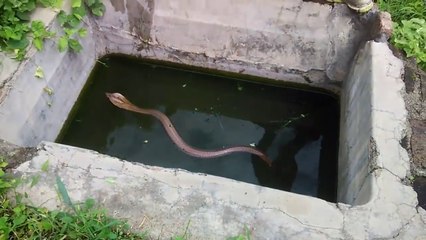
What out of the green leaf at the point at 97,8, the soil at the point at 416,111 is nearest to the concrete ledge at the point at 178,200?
the soil at the point at 416,111

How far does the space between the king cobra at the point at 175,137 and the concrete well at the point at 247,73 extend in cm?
41

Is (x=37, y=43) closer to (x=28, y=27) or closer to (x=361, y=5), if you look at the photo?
(x=28, y=27)

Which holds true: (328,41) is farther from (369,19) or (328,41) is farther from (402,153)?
(402,153)

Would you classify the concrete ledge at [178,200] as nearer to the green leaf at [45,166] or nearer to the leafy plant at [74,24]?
the green leaf at [45,166]

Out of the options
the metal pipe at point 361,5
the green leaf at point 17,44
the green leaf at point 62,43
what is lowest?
the green leaf at point 17,44

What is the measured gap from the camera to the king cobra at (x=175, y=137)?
14.8ft

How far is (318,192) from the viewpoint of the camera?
4.34 m

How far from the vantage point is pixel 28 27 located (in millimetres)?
4055

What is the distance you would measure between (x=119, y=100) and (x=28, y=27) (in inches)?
44.9

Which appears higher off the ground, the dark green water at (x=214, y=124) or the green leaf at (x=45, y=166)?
the dark green water at (x=214, y=124)

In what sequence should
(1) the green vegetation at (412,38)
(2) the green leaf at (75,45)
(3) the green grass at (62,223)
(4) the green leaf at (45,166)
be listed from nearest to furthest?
(3) the green grass at (62,223) → (4) the green leaf at (45,166) → (1) the green vegetation at (412,38) → (2) the green leaf at (75,45)

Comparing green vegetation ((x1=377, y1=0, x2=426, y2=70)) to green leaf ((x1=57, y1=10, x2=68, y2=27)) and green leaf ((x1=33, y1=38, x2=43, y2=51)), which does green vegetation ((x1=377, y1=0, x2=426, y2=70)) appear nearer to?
green leaf ((x1=57, y1=10, x2=68, y2=27))

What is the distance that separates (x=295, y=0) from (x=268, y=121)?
3.77ft

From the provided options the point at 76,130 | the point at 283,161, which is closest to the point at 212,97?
the point at 283,161
